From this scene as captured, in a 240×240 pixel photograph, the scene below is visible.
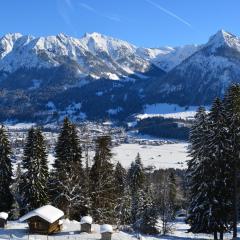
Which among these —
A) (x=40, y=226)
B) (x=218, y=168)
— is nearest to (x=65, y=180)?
(x=40, y=226)

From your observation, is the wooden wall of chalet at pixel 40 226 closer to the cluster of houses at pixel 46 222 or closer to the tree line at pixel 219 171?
the cluster of houses at pixel 46 222

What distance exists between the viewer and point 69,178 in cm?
6281

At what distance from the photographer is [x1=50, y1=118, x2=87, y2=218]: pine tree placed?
6284 cm

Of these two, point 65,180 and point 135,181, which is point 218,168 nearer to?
point 65,180

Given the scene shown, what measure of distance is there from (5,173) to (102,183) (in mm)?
12992

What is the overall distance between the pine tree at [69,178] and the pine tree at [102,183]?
4.99 feet

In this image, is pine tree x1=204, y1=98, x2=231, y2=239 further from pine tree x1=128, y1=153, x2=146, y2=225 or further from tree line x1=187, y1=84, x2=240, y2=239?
pine tree x1=128, y1=153, x2=146, y2=225

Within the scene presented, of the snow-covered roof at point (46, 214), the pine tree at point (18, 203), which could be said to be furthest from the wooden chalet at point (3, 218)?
the pine tree at point (18, 203)

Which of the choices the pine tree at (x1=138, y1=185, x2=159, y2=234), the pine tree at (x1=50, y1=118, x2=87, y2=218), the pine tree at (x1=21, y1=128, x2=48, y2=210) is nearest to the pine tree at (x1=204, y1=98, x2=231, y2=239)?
the pine tree at (x1=50, y1=118, x2=87, y2=218)

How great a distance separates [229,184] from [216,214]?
3581mm

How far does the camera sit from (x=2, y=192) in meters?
66.8

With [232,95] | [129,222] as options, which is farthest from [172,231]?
[232,95]

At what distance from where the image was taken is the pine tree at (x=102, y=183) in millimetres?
64113

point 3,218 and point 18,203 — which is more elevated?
point 3,218
